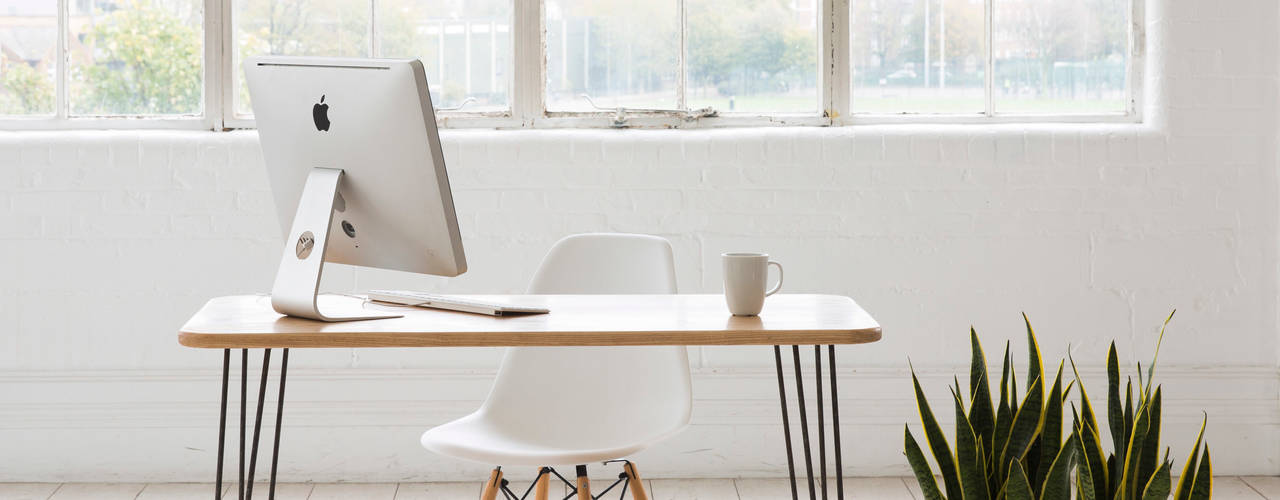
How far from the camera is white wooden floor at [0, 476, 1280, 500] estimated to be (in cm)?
295

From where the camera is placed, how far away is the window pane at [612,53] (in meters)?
3.20

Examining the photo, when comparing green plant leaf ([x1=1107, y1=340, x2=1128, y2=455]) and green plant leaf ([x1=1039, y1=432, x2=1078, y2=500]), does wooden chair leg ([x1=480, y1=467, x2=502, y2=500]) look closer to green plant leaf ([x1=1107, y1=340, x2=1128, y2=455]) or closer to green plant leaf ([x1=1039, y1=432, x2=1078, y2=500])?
green plant leaf ([x1=1039, y1=432, x2=1078, y2=500])

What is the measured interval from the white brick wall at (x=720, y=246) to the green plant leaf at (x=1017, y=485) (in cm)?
133

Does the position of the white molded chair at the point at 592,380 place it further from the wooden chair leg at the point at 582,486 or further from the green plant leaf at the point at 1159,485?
the green plant leaf at the point at 1159,485

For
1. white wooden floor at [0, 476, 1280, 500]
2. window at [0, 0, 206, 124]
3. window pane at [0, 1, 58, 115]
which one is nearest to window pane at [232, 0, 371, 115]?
window at [0, 0, 206, 124]

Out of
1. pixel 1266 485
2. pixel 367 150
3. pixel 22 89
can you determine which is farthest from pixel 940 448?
pixel 22 89

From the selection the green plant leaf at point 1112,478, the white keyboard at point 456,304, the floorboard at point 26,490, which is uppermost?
the white keyboard at point 456,304

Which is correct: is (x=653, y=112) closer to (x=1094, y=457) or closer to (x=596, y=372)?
(x=596, y=372)

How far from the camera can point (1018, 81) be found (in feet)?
10.5

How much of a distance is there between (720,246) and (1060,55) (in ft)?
3.74

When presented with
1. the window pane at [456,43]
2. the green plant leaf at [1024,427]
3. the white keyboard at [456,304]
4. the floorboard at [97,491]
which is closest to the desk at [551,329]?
the white keyboard at [456,304]

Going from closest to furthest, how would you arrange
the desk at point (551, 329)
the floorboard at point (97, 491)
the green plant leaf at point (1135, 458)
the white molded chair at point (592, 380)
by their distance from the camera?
the desk at point (551, 329) < the green plant leaf at point (1135, 458) < the white molded chair at point (592, 380) < the floorboard at point (97, 491)

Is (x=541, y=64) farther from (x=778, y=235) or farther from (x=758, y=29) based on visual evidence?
(x=778, y=235)

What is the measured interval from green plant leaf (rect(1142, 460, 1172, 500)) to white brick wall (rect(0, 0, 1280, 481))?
4.50 feet
